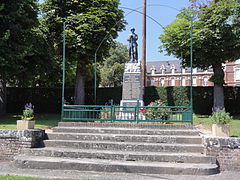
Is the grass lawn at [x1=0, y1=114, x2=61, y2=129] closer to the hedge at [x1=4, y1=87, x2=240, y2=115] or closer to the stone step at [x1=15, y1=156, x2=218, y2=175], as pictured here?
the stone step at [x1=15, y1=156, x2=218, y2=175]

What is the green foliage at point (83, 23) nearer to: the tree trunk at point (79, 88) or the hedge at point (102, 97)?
the tree trunk at point (79, 88)

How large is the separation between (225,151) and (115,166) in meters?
3.16

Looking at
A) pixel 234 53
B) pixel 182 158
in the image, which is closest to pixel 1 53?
pixel 182 158

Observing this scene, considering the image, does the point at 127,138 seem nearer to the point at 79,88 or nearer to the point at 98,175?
the point at 98,175

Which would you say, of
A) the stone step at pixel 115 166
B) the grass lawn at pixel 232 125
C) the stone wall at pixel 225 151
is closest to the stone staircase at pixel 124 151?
the stone step at pixel 115 166

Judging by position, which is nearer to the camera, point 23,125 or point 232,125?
point 23,125

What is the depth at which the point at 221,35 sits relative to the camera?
15.1m

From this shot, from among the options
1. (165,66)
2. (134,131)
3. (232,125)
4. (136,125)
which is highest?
(165,66)

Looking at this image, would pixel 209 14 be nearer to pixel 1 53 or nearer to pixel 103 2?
pixel 103 2

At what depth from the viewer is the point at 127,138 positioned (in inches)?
280

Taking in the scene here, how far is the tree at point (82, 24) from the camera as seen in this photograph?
16.8 metres

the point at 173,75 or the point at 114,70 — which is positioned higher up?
the point at 173,75

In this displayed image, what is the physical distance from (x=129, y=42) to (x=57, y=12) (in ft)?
26.1

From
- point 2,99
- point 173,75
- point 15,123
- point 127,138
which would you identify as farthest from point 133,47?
point 173,75
